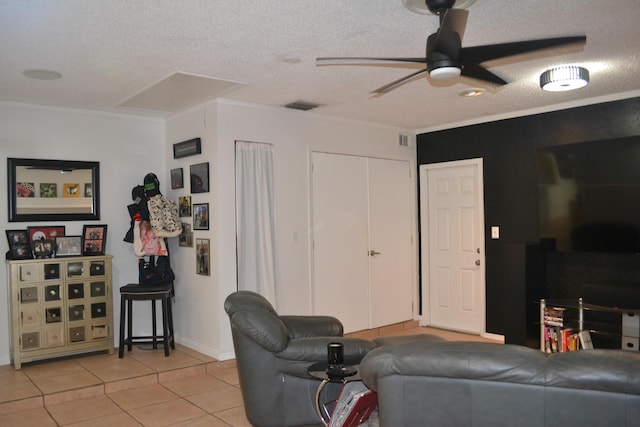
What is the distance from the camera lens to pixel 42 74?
13.1ft

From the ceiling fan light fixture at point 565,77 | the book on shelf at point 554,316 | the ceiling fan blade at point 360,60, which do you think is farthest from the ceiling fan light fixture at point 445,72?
the book on shelf at point 554,316

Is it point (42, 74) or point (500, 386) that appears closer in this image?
point (500, 386)

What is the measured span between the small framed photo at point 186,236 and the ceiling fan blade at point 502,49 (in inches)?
138

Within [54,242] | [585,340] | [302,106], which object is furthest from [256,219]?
[585,340]

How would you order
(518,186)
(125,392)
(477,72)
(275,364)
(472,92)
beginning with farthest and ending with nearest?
(518,186)
(472,92)
(125,392)
(275,364)
(477,72)

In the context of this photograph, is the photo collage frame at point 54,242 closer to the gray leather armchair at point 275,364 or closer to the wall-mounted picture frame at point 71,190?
the wall-mounted picture frame at point 71,190

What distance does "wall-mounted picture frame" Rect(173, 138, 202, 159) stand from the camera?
16.8 feet

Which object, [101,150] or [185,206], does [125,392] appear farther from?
[101,150]

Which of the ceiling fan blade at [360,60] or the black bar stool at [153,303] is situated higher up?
the ceiling fan blade at [360,60]

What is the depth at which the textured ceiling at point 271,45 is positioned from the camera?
9.32 feet

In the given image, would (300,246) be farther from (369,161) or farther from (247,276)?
(369,161)

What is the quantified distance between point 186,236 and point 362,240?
202 centimetres

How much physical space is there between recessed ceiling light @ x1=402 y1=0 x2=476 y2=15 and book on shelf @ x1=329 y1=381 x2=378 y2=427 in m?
2.01

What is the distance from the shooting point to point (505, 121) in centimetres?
579
